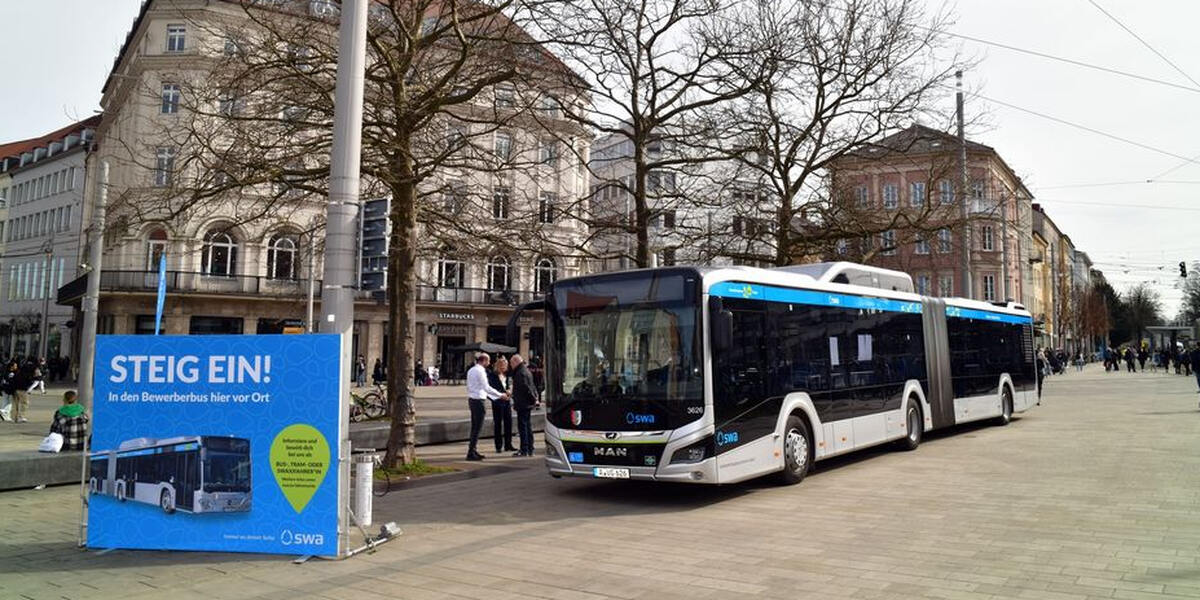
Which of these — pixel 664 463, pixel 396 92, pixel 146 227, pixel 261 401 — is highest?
pixel 396 92

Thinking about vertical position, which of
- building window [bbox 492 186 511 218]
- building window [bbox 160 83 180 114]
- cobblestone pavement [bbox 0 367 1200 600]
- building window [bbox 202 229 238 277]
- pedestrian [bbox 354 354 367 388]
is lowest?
cobblestone pavement [bbox 0 367 1200 600]

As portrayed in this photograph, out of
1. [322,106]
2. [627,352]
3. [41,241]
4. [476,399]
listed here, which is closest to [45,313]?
[41,241]

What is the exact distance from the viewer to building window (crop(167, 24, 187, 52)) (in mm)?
41513

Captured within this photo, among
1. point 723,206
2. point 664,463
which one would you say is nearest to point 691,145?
point 723,206

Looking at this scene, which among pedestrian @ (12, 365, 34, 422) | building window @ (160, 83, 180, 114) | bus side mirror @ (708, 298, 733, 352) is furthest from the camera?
pedestrian @ (12, 365, 34, 422)

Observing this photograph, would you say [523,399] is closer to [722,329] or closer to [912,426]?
[722,329]

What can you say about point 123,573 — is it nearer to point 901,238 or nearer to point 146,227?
point 146,227

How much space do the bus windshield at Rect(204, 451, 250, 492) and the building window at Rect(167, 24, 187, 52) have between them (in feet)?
135

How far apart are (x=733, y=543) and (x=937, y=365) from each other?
991 cm

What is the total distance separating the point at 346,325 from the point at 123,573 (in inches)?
116

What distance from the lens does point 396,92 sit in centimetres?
1106

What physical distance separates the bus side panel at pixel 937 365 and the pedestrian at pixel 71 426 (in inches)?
582

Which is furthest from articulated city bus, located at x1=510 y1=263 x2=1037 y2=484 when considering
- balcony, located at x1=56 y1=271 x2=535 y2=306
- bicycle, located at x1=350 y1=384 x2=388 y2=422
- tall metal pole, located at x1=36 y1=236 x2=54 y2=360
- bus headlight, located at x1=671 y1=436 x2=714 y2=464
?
tall metal pole, located at x1=36 y1=236 x2=54 y2=360

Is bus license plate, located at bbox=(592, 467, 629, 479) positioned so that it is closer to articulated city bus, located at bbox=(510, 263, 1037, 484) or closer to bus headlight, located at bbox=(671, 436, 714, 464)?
articulated city bus, located at bbox=(510, 263, 1037, 484)
